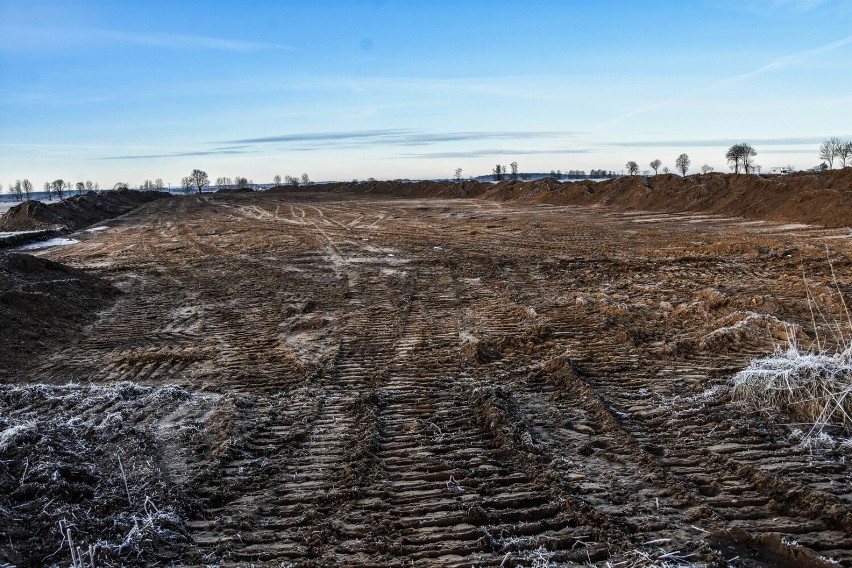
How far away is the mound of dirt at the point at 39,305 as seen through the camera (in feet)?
26.3

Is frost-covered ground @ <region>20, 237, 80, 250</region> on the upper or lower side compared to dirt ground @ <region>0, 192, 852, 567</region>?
upper

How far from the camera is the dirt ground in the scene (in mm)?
3684

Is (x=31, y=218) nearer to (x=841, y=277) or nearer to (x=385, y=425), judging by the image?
(x=385, y=425)

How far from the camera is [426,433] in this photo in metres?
5.29

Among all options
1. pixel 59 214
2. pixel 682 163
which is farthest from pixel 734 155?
pixel 59 214

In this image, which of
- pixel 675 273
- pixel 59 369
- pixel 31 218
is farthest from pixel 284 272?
pixel 31 218

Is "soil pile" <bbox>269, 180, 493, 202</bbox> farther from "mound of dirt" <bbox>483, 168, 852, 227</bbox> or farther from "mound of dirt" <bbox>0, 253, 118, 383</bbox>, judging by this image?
"mound of dirt" <bbox>0, 253, 118, 383</bbox>

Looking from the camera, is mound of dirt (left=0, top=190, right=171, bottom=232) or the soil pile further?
the soil pile

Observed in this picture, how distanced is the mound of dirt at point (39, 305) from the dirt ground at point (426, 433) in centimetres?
23

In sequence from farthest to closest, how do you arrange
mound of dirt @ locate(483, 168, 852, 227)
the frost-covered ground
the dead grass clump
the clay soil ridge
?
the clay soil ridge < mound of dirt @ locate(483, 168, 852, 227) < the frost-covered ground < the dead grass clump

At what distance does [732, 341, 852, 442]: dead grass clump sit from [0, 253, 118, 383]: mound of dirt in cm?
841

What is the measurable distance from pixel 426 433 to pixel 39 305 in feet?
26.5

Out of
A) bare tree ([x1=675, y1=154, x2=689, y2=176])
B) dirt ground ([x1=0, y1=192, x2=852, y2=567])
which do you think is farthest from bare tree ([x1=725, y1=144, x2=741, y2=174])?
dirt ground ([x1=0, y1=192, x2=852, y2=567])

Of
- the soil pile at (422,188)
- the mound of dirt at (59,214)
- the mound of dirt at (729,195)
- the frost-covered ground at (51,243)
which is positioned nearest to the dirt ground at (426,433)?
the mound of dirt at (729,195)
